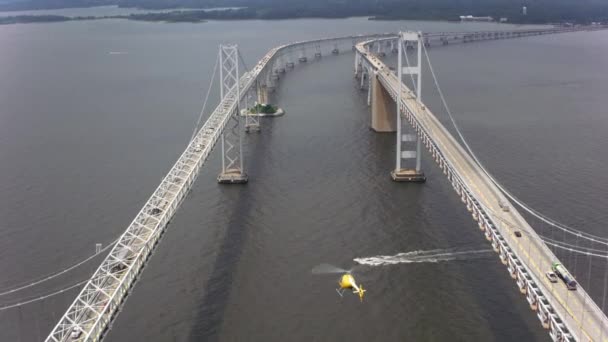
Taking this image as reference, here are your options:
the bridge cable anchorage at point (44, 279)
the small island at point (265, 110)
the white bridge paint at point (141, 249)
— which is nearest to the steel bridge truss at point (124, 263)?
the white bridge paint at point (141, 249)

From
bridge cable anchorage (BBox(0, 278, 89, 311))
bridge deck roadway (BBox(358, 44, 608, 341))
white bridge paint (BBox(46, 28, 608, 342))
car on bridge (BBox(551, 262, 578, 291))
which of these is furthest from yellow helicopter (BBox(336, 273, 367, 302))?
bridge cable anchorage (BBox(0, 278, 89, 311))

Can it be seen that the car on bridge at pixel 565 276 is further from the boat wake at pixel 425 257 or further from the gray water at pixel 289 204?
A: the boat wake at pixel 425 257

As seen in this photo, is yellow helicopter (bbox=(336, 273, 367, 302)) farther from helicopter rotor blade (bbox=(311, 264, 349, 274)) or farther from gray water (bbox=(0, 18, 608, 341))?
helicopter rotor blade (bbox=(311, 264, 349, 274))

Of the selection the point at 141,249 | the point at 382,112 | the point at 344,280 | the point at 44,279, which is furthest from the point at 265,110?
the point at 141,249

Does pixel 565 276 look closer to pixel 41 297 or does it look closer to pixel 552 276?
pixel 552 276

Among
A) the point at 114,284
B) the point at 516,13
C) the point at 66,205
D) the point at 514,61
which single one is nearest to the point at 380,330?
the point at 114,284

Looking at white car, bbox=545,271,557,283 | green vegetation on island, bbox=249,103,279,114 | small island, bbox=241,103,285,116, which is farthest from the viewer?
green vegetation on island, bbox=249,103,279,114
